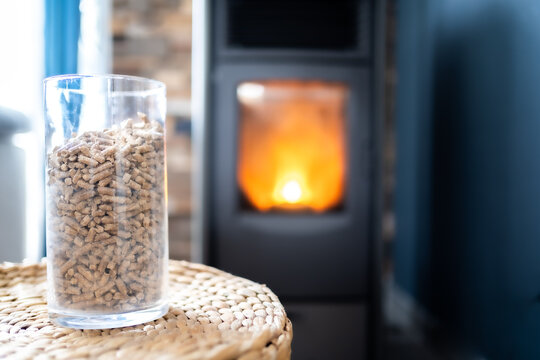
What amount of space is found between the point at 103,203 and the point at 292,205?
0.85 m

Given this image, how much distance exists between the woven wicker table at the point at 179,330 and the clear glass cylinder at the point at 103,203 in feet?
0.08

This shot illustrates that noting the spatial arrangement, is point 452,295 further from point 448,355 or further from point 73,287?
point 73,287

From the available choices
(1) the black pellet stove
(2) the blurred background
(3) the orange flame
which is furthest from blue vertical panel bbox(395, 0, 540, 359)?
(3) the orange flame

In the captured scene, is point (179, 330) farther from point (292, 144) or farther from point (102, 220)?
point (292, 144)

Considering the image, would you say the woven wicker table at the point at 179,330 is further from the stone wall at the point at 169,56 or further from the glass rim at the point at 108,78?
the stone wall at the point at 169,56

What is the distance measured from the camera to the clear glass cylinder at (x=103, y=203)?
1.50 ft

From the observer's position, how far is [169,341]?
425 millimetres

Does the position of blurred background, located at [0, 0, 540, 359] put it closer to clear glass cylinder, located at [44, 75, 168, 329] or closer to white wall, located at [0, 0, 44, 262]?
white wall, located at [0, 0, 44, 262]

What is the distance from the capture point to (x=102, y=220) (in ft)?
1.49

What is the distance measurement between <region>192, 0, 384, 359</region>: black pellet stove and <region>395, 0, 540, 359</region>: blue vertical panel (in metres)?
0.27

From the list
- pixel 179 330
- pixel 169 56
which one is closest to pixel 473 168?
pixel 179 330

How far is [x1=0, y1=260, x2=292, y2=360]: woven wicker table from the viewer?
1.31ft

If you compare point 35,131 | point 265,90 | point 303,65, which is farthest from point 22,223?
point 303,65

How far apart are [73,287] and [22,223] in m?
0.80
